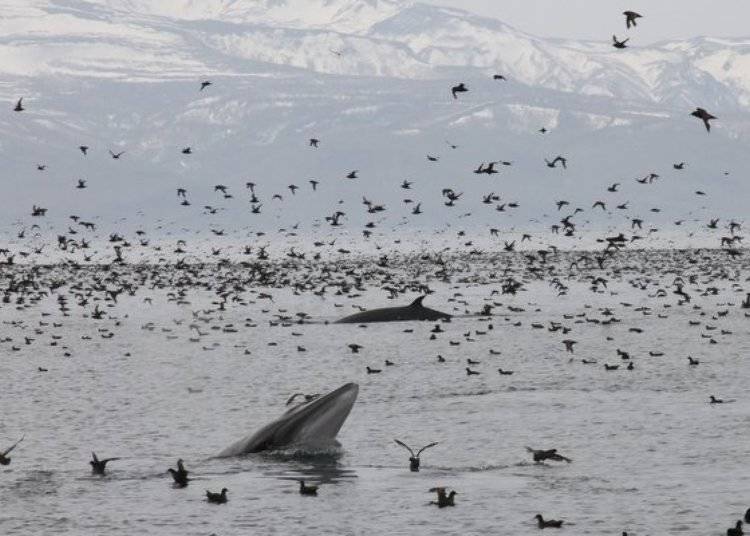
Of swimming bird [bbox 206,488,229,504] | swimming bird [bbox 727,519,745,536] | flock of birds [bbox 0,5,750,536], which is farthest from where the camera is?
flock of birds [bbox 0,5,750,536]

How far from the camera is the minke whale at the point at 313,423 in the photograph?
26703 millimetres

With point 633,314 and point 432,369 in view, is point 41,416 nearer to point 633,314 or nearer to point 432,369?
point 432,369

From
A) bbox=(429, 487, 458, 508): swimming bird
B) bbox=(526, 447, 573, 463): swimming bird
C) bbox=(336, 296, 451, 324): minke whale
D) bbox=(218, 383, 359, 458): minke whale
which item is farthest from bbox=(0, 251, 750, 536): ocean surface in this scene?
bbox=(336, 296, 451, 324): minke whale

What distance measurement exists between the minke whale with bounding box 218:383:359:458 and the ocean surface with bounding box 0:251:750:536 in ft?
0.96

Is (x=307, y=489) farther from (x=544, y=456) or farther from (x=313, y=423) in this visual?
(x=544, y=456)

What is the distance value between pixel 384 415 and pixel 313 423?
6524 millimetres

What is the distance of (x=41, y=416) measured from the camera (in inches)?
1312

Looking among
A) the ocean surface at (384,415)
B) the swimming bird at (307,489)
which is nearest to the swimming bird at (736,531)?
the ocean surface at (384,415)

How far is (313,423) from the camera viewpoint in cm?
2691

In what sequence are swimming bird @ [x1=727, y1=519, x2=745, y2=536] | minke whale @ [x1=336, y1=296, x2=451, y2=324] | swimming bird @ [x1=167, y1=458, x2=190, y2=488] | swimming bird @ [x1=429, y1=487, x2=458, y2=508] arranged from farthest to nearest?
minke whale @ [x1=336, y1=296, x2=451, y2=324] < swimming bird @ [x1=167, y1=458, x2=190, y2=488] < swimming bird @ [x1=429, y1=487, x2=458, y2=508] < swimming bird @ [x1=727, y1=519, x2=745, y2=536]

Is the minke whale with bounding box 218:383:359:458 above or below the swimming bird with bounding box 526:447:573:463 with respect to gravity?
above

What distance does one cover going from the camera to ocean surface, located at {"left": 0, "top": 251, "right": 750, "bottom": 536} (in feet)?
73.7

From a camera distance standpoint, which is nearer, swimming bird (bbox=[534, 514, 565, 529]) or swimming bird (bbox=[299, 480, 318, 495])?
swimming bird (bbox=[534, 514, 565, 529])

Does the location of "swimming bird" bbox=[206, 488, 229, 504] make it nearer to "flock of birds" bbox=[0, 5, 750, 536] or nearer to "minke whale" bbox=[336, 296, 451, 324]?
"flock of birds" bbox=[0, 5, 750, 536]
